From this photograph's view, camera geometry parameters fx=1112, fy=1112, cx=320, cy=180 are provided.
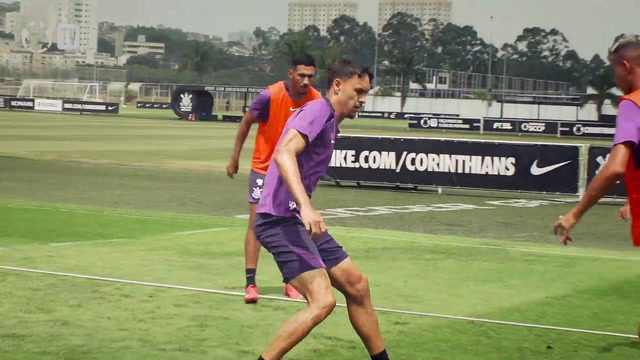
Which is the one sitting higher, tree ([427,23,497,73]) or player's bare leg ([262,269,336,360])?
tree ([427,23,497,73])

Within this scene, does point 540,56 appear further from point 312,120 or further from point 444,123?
point 312,120

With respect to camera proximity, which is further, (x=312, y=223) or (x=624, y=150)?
(x=624, y=150)

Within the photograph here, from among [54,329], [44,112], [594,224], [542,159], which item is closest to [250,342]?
[54,329]

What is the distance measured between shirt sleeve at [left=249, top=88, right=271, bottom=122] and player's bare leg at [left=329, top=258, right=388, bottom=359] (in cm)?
342

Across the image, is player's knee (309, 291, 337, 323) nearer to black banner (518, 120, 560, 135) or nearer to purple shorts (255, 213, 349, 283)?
purple shorts (255, 213, 349, 283)

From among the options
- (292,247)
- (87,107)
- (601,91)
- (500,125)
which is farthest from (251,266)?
(601,91)

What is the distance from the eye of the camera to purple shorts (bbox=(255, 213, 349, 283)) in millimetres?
6180

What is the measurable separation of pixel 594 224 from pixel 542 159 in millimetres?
3841

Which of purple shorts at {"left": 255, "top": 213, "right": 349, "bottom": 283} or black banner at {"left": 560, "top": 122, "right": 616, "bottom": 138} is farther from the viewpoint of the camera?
black banner at {"left": 560, "top": 122, "right": 616, "bottom": 138}

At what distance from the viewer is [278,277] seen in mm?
10984

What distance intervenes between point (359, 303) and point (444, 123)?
62.6 meters

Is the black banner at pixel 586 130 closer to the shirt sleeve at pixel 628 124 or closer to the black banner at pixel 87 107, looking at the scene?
the black banner at pixel 87 107

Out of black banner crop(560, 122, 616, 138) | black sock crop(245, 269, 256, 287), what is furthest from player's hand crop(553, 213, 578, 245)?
black banner crop(560, 122, 616, 138)

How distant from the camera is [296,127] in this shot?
20.0 feet
